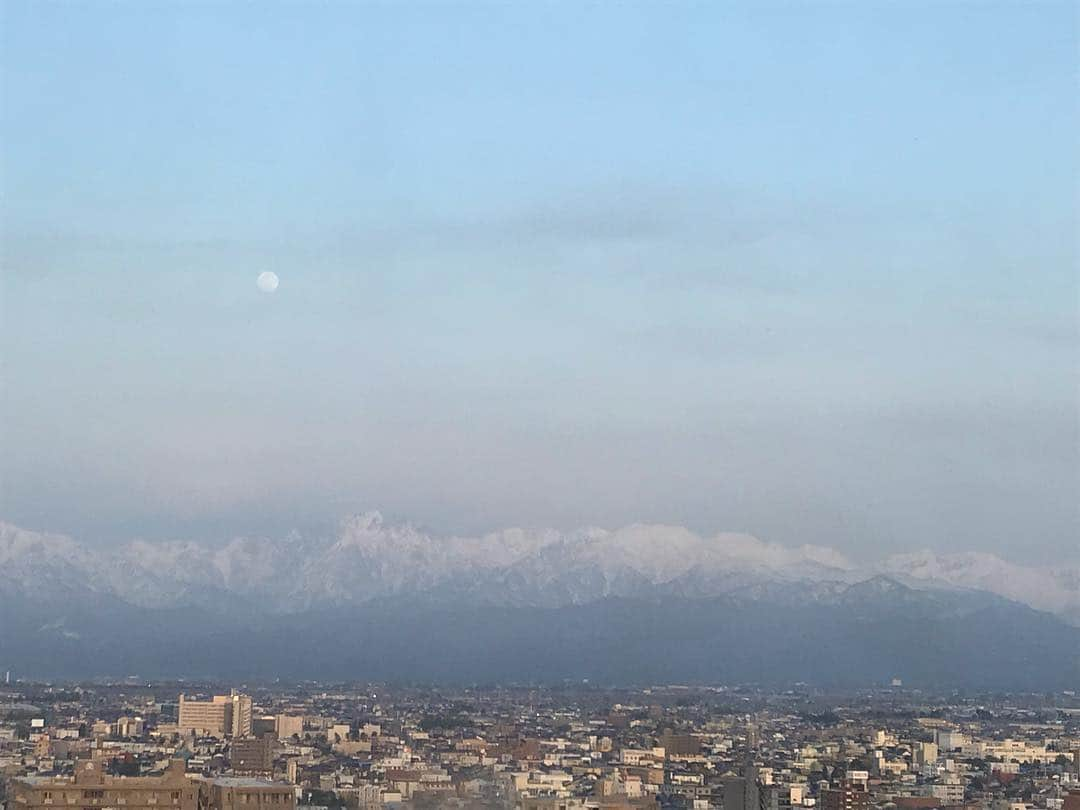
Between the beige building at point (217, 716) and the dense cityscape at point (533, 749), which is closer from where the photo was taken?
the dense cityscape at point (533, 749)

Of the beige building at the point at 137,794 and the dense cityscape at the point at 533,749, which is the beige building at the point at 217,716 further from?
the beige building at the point at 137,794

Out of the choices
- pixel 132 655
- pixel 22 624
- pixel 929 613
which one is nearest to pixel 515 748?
pixel 22 624

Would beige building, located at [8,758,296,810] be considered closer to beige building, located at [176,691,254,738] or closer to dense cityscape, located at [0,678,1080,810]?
dense cityscape, located at [0,678,1080,810]

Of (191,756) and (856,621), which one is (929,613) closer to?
(856,621)

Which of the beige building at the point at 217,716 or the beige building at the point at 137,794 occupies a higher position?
the beige building at the point at 217,716

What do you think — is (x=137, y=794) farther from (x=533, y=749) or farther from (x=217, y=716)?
(x=217, y=716)

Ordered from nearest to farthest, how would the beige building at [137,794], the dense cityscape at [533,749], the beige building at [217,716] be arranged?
the beige building at [137,794], the dense cityscape at [533,749], the beige building at [217,716]

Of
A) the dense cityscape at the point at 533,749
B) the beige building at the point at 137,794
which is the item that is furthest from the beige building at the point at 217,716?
the beige building at the point at 137,794
